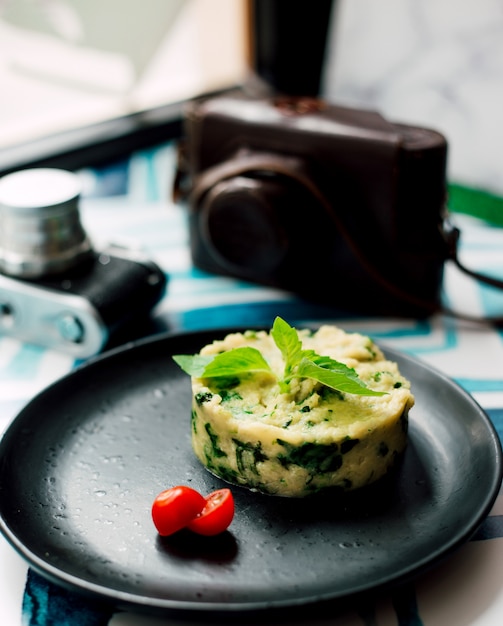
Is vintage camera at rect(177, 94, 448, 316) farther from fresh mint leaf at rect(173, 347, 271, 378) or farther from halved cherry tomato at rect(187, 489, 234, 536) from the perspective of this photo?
halved cherry tomato at rect(187, 489, 234, 536)

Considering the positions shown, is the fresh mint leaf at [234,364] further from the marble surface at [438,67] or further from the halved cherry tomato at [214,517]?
the marble surface at [438,67]

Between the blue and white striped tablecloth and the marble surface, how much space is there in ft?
0.67

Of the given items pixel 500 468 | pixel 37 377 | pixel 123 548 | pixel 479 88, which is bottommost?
pixel 37 377

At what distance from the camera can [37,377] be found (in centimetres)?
146

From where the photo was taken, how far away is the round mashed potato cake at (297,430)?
1019mm

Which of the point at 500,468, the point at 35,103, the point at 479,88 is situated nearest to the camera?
the point at 500,468

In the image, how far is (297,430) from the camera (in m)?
1.03

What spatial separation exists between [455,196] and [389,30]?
49cm

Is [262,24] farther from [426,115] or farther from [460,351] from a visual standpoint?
[460,351]

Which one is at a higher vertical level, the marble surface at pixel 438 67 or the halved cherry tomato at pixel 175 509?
the marble surface at pixel 438 67

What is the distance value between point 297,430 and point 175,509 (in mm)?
181

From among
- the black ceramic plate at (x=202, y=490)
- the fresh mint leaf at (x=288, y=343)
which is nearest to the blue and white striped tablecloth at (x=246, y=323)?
the black ceramic plate at (x=202, y=490)

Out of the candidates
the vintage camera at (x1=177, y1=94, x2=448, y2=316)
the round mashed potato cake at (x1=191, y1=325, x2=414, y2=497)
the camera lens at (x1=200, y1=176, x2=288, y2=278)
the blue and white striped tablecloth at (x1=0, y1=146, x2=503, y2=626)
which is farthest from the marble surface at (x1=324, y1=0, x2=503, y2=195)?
the round mashed potato cake at (x1=191, y1=325, x2=414, y2=497)

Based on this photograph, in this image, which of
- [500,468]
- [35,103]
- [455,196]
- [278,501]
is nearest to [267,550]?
[278,501]
